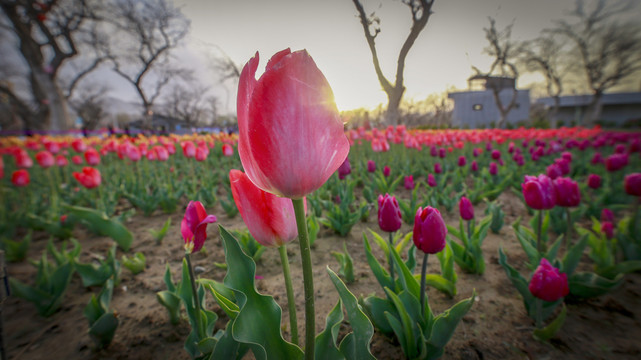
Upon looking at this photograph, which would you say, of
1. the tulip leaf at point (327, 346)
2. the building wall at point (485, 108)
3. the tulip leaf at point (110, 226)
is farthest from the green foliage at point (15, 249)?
the building wall at point (485, 108)

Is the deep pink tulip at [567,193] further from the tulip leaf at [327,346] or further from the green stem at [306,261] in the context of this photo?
the green stem at [306,261]

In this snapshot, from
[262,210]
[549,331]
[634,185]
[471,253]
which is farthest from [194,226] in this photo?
[634,185]

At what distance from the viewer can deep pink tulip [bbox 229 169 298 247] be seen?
72cm

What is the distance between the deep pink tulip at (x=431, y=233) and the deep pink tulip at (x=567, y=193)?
42.2 inches

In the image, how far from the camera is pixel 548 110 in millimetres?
36500

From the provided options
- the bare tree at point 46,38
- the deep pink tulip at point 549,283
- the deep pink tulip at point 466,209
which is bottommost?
the deep pink tulip at point 549,283

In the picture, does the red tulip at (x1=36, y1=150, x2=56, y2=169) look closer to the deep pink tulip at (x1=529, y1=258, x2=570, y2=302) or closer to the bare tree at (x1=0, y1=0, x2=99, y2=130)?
the deep pink tulip at (x1=529, y1=258, x2=570, y2=302)

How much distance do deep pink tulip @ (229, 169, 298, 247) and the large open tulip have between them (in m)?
0.13

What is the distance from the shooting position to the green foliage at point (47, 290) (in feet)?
4.69

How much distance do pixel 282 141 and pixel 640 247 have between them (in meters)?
2.24

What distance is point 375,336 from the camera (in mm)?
1247

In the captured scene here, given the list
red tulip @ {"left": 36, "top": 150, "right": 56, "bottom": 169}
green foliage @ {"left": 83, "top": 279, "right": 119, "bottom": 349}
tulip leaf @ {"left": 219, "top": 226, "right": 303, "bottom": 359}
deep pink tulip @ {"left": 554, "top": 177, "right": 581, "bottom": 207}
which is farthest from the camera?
red tulip @ {"left": 36, "top": 150, "right": 56, "bottom": 169}

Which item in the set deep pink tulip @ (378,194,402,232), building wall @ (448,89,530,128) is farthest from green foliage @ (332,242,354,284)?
building wall @ (448,89,530,128)

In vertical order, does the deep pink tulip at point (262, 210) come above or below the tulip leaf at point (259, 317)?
above
